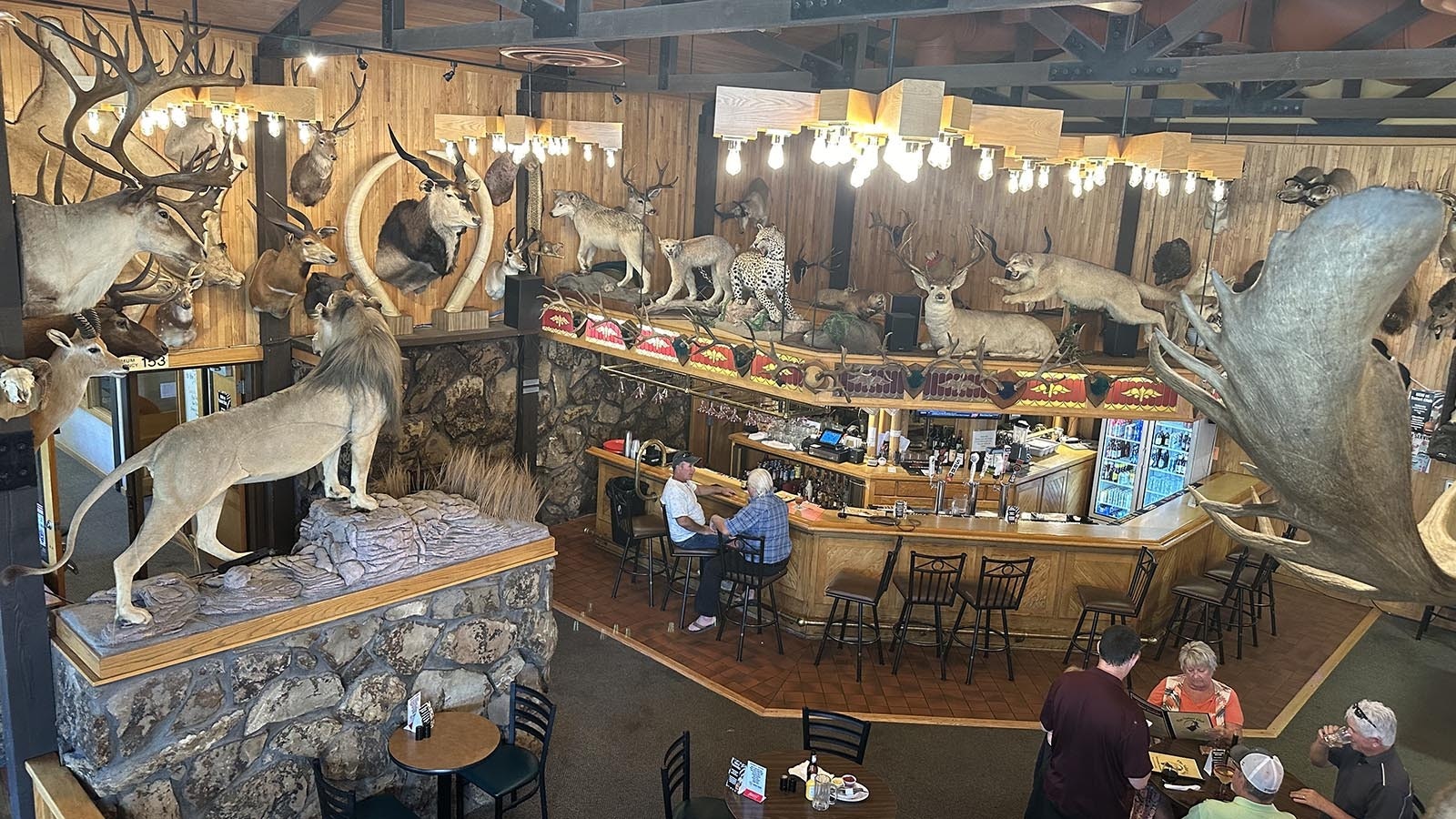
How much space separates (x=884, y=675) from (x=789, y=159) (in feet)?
21.0

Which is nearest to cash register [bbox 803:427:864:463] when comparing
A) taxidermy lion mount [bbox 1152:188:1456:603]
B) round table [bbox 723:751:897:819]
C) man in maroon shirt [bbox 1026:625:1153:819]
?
round table [bbox 723:751:897:819]

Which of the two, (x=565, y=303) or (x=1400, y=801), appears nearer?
(x=1400, y=801)

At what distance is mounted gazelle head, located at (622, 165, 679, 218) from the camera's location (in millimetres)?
9109

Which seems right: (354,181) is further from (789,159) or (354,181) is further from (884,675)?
(884,675)

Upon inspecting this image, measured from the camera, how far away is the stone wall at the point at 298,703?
14.0ft

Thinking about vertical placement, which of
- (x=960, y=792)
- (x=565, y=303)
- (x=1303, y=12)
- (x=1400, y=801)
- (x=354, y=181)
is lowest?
(x=960, y=792)

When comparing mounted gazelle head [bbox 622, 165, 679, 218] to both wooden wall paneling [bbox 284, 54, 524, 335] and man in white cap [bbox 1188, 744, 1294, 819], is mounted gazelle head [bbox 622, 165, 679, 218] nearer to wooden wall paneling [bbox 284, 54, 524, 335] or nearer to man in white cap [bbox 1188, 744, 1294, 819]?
wooden wall paneling [bbox 284, 54, 524, 335]

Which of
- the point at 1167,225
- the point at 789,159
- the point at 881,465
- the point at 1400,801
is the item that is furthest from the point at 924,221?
the point at 1400,801

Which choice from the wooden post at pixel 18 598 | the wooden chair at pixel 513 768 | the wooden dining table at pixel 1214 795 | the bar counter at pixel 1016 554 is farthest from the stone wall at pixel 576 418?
the wooden dining table at pixel 1214 795

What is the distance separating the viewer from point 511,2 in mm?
5207

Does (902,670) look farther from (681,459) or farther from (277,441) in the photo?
(277,441)

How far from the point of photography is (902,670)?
733cm

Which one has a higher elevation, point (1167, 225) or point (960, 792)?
point (1167, 225)

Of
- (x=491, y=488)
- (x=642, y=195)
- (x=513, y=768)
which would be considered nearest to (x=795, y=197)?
(x=642, y=195)
